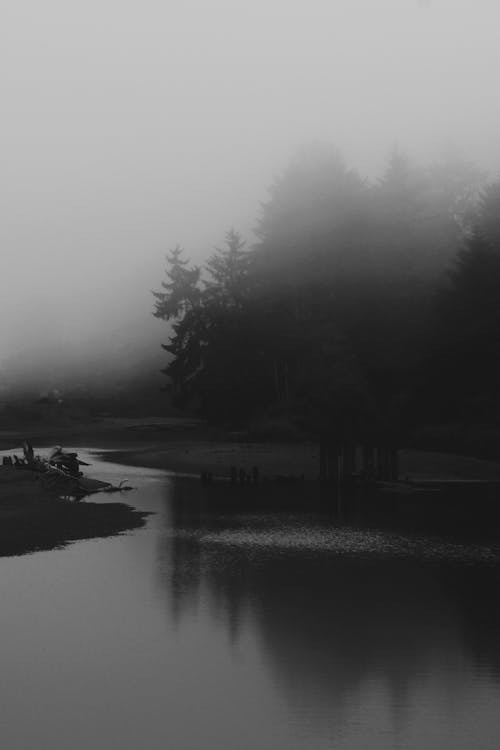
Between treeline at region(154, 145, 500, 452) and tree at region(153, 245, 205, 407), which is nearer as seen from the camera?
treeline at region(154, 145, 500, 452)

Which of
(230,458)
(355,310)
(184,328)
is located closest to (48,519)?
(230,458)

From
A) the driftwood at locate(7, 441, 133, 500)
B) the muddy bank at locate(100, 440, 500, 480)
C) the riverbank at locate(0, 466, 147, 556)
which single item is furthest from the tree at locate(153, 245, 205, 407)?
the riverbank at locate(0, 466, 147, 556)

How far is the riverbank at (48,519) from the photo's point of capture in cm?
4106

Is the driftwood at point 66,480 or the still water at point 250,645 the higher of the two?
the driftwood at point 66,480

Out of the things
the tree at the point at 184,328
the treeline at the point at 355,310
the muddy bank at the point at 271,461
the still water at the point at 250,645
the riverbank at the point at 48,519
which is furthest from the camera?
the tree at the point at 184,328

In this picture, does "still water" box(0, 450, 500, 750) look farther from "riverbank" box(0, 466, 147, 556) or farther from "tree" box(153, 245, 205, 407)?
"tree" box(153, 245, 205, 407)

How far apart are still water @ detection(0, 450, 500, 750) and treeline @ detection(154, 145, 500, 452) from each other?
37853 millimetres

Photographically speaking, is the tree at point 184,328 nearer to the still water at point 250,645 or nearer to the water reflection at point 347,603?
the water reflection at point 347,603

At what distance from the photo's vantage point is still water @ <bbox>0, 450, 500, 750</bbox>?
19.1m

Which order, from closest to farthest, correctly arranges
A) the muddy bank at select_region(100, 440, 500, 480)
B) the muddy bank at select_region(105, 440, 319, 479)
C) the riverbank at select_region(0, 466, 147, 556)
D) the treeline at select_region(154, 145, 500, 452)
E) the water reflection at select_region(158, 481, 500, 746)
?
the water reflection at select_region(158, 481, 500, 746) → the riverbank at select_region(0, 466, 147, 556) → the muddy bank at select_region(100, 440, 500, 480) → the treeline at select_region(154, 145, 500, 452) → the muddy bank at select_region(105, 440, 319, 479)

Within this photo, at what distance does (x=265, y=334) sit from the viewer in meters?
102

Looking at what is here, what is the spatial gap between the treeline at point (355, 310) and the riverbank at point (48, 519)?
31412 millimetres

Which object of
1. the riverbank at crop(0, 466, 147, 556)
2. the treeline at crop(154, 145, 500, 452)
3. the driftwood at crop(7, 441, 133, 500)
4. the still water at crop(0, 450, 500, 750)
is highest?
the treeline at crop(154, 145, 500, 452)

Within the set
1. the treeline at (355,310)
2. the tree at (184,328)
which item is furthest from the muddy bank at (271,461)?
the tree at (184,328)
